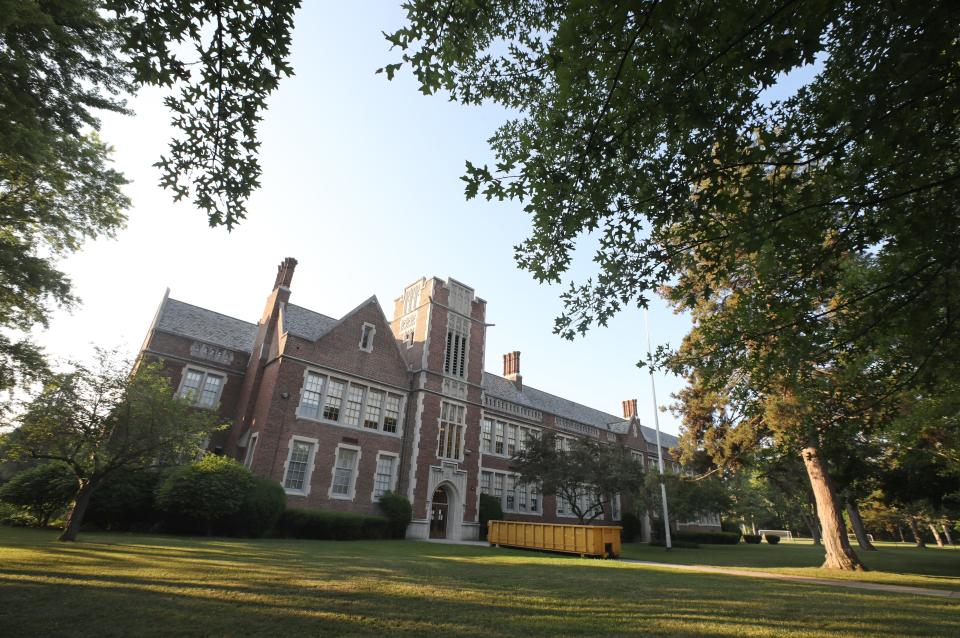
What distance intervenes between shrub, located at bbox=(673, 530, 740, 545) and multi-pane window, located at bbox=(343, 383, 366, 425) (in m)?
31.3

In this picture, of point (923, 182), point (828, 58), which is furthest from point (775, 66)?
point (923, 182)

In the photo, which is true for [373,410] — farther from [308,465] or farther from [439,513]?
[439,513]

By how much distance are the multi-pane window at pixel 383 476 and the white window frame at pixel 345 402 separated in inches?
55.5

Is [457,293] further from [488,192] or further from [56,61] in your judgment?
[488,192]

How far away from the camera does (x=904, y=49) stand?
4.05 meters

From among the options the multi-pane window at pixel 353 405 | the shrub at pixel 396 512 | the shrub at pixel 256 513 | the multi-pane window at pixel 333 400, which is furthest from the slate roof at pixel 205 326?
the shrub at pixel 396 512

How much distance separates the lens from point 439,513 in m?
29.5

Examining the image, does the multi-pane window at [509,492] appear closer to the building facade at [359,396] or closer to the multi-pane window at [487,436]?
the building facade at [359,396]

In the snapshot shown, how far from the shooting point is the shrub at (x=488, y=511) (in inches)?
1201

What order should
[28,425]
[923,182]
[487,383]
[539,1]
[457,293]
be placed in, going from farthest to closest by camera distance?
[487,383]
[457,293]
[28,425]
[539,1]
[923,182]

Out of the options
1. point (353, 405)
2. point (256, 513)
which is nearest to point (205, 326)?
point (353, 405)

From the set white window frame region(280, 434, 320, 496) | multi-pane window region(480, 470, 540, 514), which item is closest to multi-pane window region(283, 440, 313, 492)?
white window frame region(280, 434, 320, 496)

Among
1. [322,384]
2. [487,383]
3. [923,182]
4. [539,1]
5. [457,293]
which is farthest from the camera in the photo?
[487,383]

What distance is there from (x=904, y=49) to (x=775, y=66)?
3.42ft
